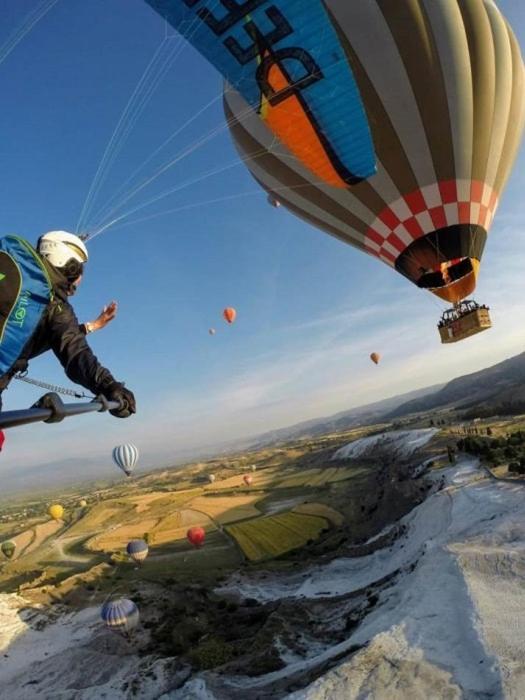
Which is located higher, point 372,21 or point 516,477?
point 372,21

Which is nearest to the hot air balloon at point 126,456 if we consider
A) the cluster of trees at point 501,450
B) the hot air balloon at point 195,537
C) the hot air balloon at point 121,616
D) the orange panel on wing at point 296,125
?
the hot air balloon at point 195,537

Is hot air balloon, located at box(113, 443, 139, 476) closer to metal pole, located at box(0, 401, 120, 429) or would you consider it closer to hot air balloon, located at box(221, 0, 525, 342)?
hot air balloon, located at box(221, 0, 525, 342)

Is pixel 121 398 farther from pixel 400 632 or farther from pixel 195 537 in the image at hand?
pixel 195 537

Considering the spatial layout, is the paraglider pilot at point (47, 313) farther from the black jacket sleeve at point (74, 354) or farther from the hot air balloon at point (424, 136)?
the hot air balloon at point (424, 136)

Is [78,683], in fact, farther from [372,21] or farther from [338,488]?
[338,488]

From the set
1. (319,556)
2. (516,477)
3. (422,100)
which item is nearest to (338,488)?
(319,556)

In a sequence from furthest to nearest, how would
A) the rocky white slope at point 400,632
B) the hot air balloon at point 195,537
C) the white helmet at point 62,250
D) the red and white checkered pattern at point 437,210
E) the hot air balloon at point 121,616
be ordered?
the hot air balloon at point 195,537, the hot air balloon at point 121,616, the red and white checkered pattern at point 437,210, the rocky white slope at point 400,632, the white helmet at point 62,250

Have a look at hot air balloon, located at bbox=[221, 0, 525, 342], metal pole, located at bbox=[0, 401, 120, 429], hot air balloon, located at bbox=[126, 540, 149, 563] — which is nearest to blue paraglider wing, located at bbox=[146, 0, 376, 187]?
hot air balloon, located at bbox=[221, 0, 525, 342]
